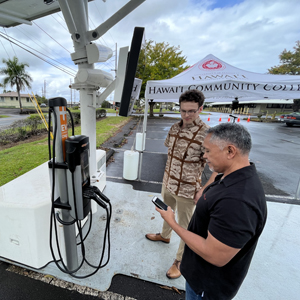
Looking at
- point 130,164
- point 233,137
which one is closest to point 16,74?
point 130,164

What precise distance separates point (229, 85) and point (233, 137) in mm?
2836

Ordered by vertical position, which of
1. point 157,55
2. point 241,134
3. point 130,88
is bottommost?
point 241,134

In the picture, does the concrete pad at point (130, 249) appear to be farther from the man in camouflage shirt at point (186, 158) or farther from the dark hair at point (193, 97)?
the dark hair at point (193, 97)

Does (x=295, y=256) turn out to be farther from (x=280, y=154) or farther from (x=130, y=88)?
(x=280, y=154)

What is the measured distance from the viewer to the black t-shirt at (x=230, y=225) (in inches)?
28.2

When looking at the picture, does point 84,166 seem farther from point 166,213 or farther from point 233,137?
point 233,137

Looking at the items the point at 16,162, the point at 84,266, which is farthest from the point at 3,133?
the point at 84,266

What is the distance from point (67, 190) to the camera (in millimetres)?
1269

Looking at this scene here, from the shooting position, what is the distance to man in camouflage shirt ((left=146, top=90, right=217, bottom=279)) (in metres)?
1.58

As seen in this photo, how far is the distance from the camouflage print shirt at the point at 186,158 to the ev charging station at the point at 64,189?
77cm

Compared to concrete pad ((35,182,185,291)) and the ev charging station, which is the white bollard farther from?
the ev charging station

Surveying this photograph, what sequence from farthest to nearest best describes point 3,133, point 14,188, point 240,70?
point 3,133 < point 240,70 < point 14,188

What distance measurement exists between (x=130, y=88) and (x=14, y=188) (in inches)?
62.4

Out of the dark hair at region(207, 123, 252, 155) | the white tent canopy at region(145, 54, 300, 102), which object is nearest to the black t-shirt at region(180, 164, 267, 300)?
the dark hair at region(207, 123, 252, 155)
